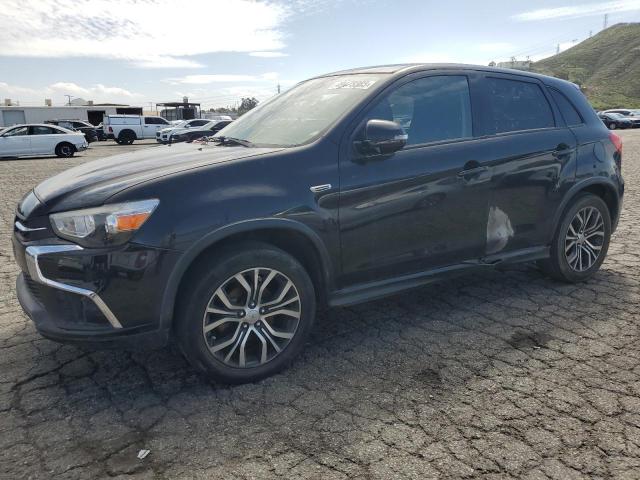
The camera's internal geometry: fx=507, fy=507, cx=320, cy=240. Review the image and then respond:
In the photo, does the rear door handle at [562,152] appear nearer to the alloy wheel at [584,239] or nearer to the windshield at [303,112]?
the alloy wheel at [584,239]

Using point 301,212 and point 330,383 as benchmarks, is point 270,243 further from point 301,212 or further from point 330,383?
point 330,383

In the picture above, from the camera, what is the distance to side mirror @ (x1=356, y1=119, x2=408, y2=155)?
309 cm

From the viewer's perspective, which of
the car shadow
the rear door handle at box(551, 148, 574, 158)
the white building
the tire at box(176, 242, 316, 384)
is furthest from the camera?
the white building

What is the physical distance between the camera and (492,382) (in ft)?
9.72

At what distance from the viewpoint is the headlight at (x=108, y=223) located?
256cm

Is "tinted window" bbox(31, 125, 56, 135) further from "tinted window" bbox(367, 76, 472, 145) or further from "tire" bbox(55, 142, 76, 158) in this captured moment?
"tinted window" bbox(367, 76, 472, 145)

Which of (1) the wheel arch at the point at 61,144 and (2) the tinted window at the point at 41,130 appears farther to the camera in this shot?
(1) the wheel arch at the point at 61,144

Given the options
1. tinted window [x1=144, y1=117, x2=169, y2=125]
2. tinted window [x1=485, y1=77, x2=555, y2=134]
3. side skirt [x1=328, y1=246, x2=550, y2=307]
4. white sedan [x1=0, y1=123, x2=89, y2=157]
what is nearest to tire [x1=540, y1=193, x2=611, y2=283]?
side skirt [x1=328, y1=246, x2=550, y2=307]

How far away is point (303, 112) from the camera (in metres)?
3.57

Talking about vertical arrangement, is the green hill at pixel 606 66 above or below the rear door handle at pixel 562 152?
above

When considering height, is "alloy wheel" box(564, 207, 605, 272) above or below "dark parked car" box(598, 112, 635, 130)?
below

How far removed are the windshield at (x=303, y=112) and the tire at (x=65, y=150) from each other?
2017cm

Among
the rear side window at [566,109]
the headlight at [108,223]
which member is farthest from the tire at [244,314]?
the rear side window at [566,109]

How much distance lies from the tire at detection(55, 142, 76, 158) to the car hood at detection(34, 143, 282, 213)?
66.9 ft
